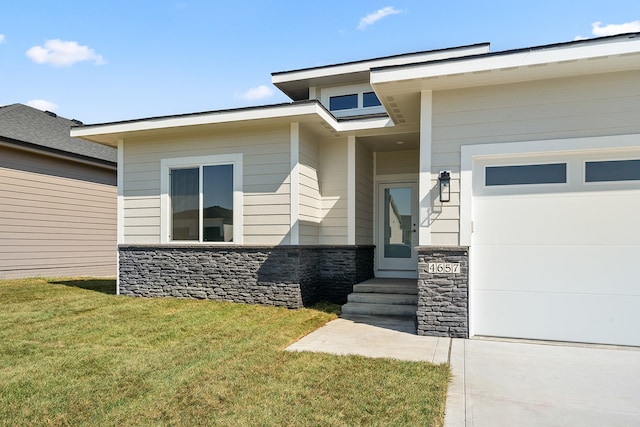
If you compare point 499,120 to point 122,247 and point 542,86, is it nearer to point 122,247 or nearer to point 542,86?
point 542,86

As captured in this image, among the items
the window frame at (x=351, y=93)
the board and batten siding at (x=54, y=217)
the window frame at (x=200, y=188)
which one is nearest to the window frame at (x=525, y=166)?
the window frame at (x=200, y=188)

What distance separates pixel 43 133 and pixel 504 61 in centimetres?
1203

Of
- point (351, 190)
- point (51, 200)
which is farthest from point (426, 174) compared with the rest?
point (51, 200)

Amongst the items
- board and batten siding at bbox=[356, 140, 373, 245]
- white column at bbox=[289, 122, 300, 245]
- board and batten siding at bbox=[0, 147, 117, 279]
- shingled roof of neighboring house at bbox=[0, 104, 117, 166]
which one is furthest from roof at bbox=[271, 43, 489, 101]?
board and batten siding at bbox=[0, 147, 117, 279]

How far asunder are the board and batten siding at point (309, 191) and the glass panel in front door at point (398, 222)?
1759 millimetres

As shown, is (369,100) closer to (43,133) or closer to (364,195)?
(364,195)

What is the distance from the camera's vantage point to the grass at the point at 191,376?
3.09m

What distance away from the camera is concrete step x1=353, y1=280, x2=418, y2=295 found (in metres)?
7.27

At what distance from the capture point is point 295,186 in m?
7.23

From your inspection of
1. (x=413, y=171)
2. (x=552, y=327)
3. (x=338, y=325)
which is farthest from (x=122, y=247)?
(x=552, y=327)

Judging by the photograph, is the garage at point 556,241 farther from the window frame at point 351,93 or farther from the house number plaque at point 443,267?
the window frame at point 351,93

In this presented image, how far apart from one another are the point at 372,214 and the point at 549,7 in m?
4.83

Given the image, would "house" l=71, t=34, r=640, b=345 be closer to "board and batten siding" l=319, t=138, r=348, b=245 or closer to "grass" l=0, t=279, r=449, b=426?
"board and batten siding" l=319, t=138, r=348, b=245

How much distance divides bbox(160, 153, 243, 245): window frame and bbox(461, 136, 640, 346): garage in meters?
4.00
